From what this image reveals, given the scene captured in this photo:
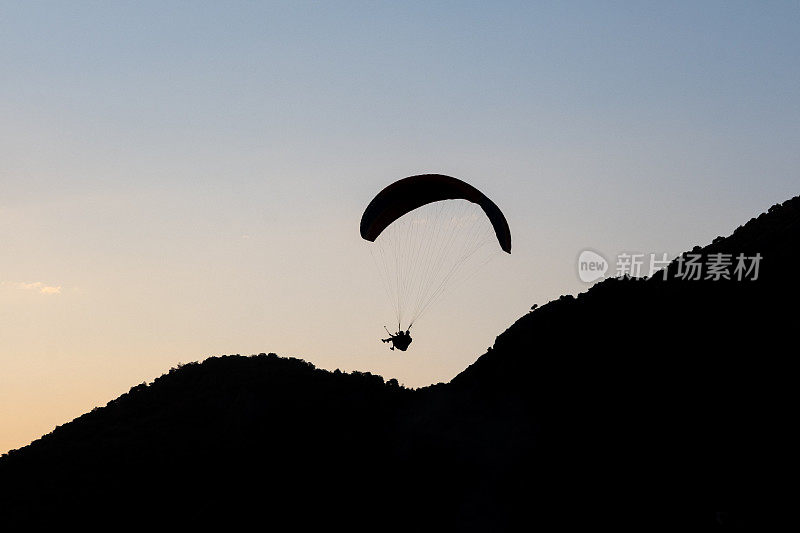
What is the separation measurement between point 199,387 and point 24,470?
28.6 feet

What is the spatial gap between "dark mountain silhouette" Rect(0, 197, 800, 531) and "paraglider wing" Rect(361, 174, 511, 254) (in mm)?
6178

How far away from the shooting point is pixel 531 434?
3375 cm

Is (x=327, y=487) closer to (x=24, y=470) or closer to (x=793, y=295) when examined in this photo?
(x=24, y=470)

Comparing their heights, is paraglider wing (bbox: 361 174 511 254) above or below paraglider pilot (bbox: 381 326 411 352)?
above

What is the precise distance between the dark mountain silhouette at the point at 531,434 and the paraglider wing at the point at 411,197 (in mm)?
6178

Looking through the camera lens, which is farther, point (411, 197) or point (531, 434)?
point (411, 197)

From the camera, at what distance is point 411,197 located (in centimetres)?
3753

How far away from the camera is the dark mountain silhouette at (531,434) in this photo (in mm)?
29672

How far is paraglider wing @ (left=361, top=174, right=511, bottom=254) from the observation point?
36188mm

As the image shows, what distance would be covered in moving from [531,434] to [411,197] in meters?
10.4

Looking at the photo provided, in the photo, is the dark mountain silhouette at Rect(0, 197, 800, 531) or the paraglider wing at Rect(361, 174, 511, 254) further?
the paraglider wing at Rect(361, 174, 511, 254)

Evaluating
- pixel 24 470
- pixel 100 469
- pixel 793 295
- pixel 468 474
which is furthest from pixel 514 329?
pixel 24 470

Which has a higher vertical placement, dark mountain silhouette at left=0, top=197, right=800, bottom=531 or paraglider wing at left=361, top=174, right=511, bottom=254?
paraglider wing at left=361, top=174, right=511, bottom=254

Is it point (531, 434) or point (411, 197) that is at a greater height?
point (411, 197)
